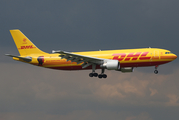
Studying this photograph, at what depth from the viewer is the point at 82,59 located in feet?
217

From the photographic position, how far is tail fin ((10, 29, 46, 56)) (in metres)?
73.0

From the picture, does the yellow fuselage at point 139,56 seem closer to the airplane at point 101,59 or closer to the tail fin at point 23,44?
the airplane at point 101,59

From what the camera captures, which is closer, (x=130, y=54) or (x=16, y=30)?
(x=130, y=54)

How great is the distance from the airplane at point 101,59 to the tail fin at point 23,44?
24 cm

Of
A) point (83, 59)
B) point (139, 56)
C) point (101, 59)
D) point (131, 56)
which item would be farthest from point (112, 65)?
point (83, 59)

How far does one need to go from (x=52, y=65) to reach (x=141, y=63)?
20021 mm

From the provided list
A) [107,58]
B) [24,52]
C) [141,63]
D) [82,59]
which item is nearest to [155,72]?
[141,63]

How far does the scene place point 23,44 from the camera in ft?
241

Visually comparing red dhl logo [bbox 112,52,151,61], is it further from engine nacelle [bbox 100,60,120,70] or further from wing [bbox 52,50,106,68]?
wing [bbox 52,50,106,68]

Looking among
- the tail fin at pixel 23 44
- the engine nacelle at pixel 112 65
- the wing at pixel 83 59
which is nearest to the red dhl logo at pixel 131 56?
the engine nacelle at pixel 112 65

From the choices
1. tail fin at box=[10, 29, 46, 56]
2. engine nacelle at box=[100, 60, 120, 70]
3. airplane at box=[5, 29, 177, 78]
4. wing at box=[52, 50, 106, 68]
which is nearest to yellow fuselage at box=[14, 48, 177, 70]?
airplane at box=[5, 29, 177, 78]

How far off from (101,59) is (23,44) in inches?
818

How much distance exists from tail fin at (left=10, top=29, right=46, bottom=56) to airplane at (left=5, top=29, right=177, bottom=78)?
24 centimetres

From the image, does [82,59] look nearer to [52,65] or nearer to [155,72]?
[52,65]
